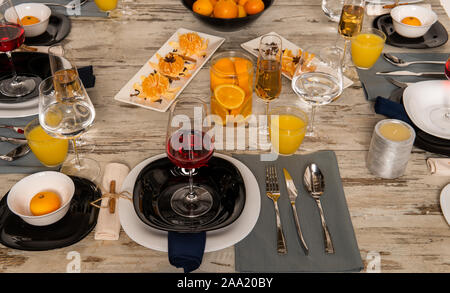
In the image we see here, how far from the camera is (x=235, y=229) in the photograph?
937 millimetres

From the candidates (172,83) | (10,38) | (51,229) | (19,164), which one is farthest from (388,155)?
(10,38)

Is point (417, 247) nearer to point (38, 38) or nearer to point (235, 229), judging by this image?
point (235, 229)

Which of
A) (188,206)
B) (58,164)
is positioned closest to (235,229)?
(188,206)

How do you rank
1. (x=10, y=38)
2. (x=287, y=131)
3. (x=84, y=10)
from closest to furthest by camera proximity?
(x=287, y=131), (x=10, y=38), (x=84, y=10)

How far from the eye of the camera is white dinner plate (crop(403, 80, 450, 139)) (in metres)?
1.23

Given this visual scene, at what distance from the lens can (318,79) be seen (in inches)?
47.2

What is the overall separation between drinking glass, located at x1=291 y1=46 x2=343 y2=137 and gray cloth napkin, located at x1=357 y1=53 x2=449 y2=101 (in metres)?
0.19

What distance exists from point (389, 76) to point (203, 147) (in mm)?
740

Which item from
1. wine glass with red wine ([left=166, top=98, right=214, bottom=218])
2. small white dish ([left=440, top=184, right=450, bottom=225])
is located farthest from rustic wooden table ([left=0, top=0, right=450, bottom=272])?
wine glass with red wine ([left=166, top=98, right=214, bottom=218])

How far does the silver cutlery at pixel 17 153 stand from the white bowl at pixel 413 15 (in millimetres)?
1227

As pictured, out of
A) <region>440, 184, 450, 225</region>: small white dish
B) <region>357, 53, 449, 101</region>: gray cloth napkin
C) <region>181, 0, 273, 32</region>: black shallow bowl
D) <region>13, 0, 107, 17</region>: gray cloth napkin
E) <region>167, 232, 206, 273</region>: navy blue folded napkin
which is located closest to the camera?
<region>167, 232, 206, 273</region>: navy blue folded napkin

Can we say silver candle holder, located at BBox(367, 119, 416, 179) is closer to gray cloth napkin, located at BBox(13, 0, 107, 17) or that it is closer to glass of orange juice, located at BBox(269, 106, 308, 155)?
glass of orange juice, located at BBox(269, 106, 308, 155)

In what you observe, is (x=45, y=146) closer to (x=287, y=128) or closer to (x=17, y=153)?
(x=17, y=153)

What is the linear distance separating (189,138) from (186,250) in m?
0.24
